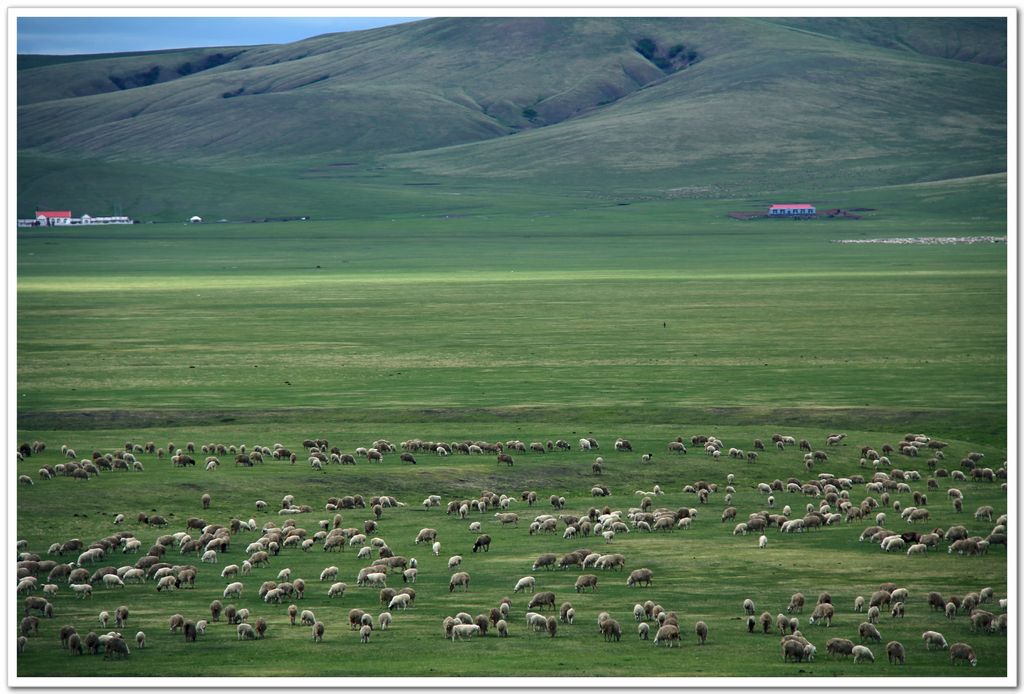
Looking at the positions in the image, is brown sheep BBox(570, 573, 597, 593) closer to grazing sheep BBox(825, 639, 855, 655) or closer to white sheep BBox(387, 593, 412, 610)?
white sheep BBox(387, 593, 412, 610)

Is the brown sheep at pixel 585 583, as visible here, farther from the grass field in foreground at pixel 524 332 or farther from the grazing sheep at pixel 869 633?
the grass field in foreground at pixel 524 332

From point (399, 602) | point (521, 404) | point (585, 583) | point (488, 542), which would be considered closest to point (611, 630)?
point (585, 583)

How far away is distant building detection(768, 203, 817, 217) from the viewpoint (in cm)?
17012

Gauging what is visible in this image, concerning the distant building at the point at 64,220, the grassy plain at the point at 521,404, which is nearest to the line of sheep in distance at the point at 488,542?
the grassy plain at the point at 521,404

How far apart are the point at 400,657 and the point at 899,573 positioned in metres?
10.9

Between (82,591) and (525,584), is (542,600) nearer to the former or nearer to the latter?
(525,584)

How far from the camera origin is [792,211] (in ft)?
559

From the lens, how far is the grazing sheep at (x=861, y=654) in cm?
2022

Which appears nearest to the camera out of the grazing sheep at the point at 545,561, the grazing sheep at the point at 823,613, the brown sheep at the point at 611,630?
the brown sheep at the point at 611,630

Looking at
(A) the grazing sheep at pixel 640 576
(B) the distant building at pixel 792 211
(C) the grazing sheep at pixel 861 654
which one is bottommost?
(B) the distant building at pixel 792 211

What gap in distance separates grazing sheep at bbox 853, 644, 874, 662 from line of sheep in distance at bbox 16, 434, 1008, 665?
0.08 ft

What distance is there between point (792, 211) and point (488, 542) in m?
148

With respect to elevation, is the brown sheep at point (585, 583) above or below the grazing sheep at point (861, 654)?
below

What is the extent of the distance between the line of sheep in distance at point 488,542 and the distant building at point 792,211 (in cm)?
13317
